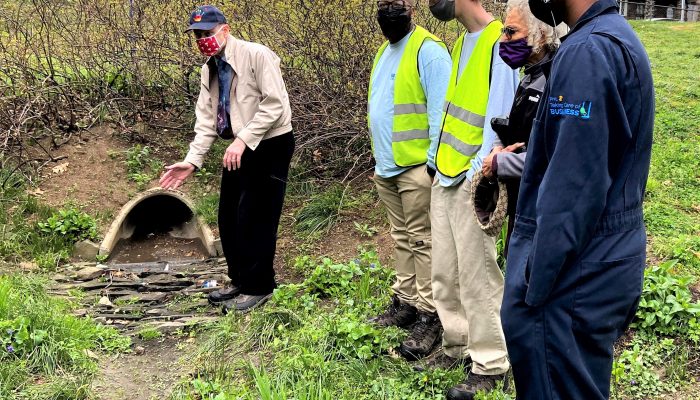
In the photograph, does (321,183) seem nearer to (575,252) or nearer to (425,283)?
(425,283)

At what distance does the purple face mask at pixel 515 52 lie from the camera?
279 centimetres

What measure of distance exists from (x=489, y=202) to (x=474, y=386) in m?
1.03

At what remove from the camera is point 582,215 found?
1.92 metres

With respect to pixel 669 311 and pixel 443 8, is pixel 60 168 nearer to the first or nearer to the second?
pixel 443 8

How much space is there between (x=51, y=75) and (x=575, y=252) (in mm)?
8045

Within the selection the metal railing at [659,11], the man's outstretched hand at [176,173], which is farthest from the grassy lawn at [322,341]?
the metal railing at [659,11]

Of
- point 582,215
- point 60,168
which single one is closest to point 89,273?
point 60,168

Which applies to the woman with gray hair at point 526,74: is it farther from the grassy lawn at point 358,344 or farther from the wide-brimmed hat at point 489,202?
the grassy lawn at point 358,344

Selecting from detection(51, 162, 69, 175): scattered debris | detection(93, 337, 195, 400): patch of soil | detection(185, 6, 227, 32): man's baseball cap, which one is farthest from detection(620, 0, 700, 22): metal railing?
detection(93, 337, 195, 400): patch of soil

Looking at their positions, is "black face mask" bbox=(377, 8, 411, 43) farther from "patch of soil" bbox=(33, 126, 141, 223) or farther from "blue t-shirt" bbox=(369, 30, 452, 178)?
"patch of soil" bbox=(33, 126, 141, 223)

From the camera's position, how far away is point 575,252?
1.96 m

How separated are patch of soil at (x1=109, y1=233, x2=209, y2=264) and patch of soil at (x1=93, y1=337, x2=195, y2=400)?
262 cm

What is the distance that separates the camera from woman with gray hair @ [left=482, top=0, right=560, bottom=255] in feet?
9.05

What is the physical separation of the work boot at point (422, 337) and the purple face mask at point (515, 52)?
6.10 feet
